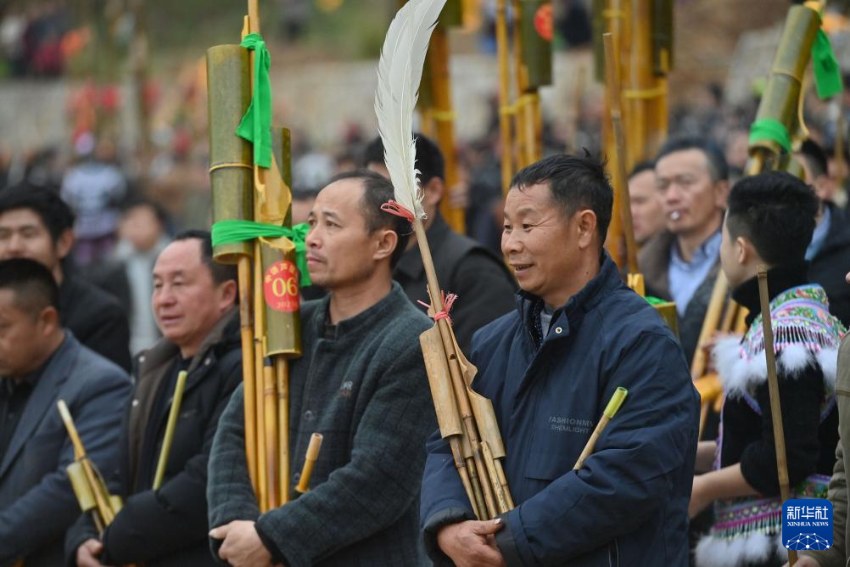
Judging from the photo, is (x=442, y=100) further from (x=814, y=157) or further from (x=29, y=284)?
(x=29, y=284)

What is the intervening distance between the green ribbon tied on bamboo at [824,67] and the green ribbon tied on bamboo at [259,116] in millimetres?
2294

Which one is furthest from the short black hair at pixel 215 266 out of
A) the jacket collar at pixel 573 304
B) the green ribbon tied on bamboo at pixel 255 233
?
the jacket collar at pixel 573 304

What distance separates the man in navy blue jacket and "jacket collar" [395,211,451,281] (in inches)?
65.0

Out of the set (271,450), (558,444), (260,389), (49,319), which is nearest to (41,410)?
(49,319)

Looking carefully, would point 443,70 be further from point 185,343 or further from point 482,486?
point 482,486

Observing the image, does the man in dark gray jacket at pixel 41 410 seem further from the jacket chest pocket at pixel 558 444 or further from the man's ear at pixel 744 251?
the man's ear at pixel 744 251

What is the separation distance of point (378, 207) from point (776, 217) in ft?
4.01

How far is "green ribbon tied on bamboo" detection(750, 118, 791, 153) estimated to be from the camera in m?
5.49

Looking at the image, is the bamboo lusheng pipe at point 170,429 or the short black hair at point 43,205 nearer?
the bamboo lusheng pipe at point 170,429

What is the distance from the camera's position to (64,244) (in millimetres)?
6766

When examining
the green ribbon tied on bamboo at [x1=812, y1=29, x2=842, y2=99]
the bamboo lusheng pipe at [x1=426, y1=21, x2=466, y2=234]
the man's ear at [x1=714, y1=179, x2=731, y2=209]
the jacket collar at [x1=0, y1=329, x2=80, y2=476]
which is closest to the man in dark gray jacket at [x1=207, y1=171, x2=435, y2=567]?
the jacket collar at [x1=0, y1=329, x2=80, y2=476]

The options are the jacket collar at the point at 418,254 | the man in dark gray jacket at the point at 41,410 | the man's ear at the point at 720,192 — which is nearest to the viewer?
the man in dark gray jacket at the point at 41,410

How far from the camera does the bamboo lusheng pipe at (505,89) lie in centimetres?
696

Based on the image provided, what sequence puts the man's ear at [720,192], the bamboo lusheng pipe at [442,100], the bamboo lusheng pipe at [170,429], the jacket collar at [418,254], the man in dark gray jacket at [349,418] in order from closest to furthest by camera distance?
the man in dark gray jacket at [349,418] → the bamboo lusheng pipe at [170,429] → the jacket collar at [418,254] → the man's ear at [720,192] → the bamboo lusheng pipe at [442,100]
